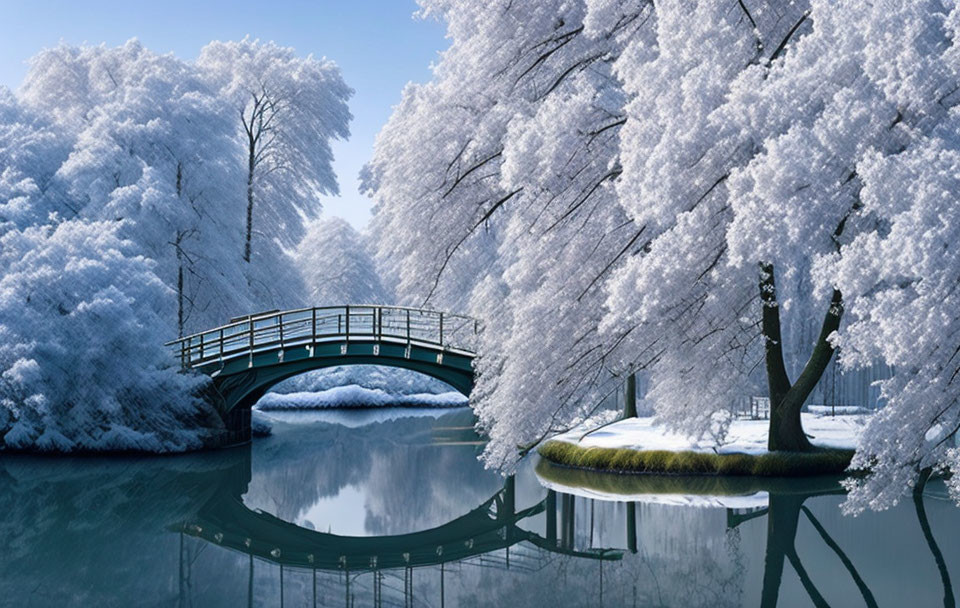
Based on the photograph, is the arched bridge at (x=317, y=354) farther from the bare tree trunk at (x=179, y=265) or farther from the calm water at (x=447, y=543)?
the calm water at (x=447, y=543)

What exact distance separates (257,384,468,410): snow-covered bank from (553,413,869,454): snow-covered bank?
71.9ft

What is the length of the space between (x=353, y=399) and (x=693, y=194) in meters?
31.1

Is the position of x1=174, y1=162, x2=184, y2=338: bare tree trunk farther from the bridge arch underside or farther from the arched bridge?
the bridge arch underside

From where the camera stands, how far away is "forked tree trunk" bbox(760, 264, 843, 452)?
13.0 m

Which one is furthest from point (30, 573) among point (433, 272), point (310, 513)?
point (433, 272)

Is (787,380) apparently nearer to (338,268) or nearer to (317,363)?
(317,363)

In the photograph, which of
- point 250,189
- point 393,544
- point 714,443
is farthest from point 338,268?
point 393,544

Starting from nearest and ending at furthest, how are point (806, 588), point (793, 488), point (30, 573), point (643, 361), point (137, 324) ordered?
point (806, 588), point (30, 573), point (643, 361), point (793, 488), point (137, 324)

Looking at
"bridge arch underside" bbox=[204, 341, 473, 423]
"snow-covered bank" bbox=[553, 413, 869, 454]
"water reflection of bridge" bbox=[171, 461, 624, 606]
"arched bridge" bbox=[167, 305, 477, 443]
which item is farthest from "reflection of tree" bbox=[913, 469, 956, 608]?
"bridge arch underside" bbox=[204, 341, 473, 423]

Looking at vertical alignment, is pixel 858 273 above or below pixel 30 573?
above

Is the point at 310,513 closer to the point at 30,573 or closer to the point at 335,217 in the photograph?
the point at 30,573

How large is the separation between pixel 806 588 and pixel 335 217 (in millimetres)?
46044

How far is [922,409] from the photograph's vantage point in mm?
Result: 8227

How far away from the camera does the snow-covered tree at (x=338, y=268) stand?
→ 48562 millimetres
